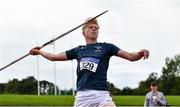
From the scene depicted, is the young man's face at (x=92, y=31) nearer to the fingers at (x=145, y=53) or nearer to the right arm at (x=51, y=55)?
the right arm at (x=51, y=55)

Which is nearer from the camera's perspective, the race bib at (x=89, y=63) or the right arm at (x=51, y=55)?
the race bib at (x=89, y=63)

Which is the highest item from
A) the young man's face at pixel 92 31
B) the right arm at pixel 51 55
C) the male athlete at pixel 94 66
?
the young man's face at pixel 92 31

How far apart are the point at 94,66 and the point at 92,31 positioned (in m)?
0.53

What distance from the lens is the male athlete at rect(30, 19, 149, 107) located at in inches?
350

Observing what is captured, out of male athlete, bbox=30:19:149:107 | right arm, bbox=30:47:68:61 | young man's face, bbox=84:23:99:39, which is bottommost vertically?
male athlete, bbox=30:19:149:107

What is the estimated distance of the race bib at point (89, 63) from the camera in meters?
8.94

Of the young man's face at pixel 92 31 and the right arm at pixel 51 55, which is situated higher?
the young man's face at pixel 92 31

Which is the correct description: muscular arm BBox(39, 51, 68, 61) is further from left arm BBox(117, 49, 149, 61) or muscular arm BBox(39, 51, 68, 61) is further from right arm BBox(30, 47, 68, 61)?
left arm BBox(117, 49, 149, 61)

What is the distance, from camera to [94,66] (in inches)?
352

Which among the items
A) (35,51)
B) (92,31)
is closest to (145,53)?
(92,31)

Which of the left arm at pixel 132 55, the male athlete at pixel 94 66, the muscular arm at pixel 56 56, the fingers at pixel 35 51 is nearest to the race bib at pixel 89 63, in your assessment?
the male athlete at pixel 94 66

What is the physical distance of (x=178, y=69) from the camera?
468 feet

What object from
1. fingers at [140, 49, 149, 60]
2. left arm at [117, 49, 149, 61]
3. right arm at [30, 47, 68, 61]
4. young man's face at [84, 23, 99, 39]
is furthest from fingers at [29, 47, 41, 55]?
fingers at [140, 49, 149, 60]

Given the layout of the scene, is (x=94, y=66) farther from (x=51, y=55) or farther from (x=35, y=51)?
(x=35, y=51)
